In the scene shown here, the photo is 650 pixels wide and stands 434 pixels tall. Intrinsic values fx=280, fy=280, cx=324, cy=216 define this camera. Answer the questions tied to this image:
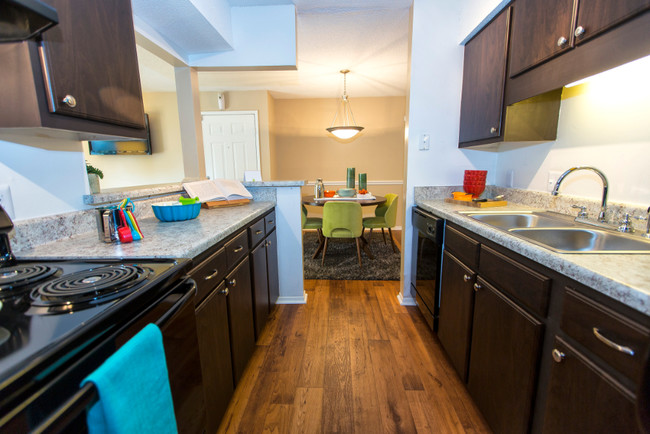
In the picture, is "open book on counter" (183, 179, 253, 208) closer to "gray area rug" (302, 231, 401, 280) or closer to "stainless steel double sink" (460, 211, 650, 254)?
"gray area rug" (302, 231, 401, 280)

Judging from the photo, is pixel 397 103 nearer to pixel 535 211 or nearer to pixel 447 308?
pixel 535 211

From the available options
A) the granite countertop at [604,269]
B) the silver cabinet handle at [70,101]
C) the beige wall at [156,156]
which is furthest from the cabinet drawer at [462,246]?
the beige wall at [156,156]

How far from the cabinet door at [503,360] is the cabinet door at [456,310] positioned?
0.05 meters

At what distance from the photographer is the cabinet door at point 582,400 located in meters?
0.64

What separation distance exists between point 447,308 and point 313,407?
920 millimetres

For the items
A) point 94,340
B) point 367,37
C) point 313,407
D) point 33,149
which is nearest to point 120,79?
point 33,149

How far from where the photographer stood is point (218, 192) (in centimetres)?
202

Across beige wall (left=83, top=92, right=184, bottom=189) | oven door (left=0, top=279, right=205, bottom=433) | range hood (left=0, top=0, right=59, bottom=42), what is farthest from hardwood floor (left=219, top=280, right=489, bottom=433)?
beige wall (left=83, top=92, right=184, bottom=189)

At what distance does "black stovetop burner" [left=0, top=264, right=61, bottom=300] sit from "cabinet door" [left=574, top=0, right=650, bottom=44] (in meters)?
1.94

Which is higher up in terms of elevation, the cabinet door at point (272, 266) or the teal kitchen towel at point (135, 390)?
the teal kitchen towel at point (135, 390)

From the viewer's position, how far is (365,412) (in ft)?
4.54

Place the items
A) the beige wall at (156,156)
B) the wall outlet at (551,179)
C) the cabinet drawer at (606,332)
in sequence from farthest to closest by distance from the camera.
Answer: the beige wall at (156,156), the wall outlet at (551,179), the cabinet drawer at (606,332)

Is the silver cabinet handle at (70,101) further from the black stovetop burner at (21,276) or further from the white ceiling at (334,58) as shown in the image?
the white ceiling at (334,58)

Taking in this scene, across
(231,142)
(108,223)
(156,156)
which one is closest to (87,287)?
(108,223)
